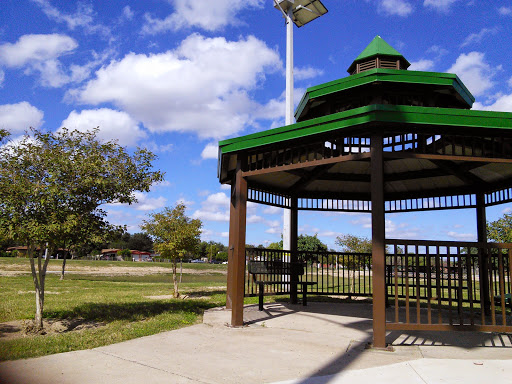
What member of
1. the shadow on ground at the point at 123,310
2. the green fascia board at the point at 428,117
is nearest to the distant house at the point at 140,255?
the shadow on ground at the point at 123,310

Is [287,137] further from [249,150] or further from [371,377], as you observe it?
[371,377]

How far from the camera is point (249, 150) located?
331 inches

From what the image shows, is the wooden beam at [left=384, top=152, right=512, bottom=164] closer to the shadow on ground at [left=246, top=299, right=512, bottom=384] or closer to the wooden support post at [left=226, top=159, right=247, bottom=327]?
the shadow on ground at [left=246, top=299, right=512, bottom=384]

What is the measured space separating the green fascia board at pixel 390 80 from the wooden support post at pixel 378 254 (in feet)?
5.86

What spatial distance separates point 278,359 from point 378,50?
704 cm

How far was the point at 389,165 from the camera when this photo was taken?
34.4 ft

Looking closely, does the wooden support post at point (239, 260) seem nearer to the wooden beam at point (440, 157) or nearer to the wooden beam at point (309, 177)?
the wooden beam at point (309, 177)

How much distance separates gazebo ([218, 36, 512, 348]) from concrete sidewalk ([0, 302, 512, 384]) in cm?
48

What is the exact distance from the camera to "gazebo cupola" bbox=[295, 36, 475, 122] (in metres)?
7.63

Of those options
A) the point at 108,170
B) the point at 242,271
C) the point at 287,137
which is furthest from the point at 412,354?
the point at 108,170

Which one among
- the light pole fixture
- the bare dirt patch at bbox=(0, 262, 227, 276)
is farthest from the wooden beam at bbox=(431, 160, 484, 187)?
the bare dirt patch at bbox=(0, 262, 227, 276)

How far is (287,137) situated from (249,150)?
1246 mm

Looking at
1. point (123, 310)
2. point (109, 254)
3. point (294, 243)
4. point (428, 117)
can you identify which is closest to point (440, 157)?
point (428, 117)

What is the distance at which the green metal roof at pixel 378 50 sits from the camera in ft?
30.2
